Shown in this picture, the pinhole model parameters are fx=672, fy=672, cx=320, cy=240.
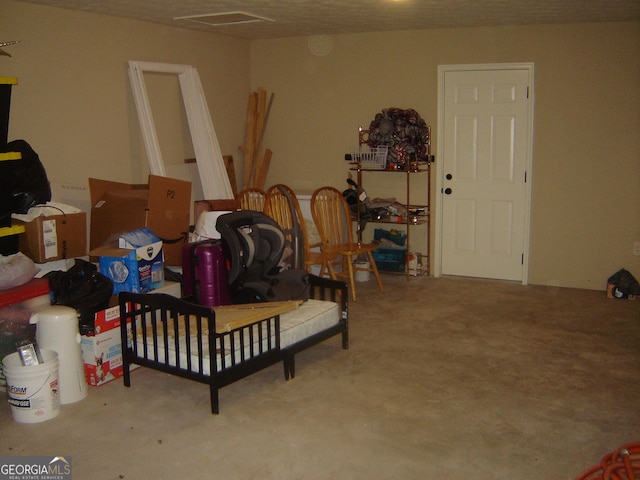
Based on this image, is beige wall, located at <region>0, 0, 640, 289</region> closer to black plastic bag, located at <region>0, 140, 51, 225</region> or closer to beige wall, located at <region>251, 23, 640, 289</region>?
beige wall, located at <region>251, 23, 640, 289</region>

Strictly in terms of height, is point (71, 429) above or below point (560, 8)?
below

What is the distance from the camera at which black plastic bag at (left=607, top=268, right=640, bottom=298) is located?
19.3 ft

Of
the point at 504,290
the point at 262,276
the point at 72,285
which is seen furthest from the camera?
the point at 504,290

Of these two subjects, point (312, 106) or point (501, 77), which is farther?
point (312, 106)

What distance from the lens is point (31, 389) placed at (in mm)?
3512

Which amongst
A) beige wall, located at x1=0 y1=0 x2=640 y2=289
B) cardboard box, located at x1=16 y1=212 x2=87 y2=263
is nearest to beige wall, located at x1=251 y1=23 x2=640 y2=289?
beige wall, located at x1=0 y1=0 x2=640 y2=289

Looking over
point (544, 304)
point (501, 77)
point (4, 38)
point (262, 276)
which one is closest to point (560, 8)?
point (501, 77)

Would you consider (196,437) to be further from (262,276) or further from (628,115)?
(628,115)

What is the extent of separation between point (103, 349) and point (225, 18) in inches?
119

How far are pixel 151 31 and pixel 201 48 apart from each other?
29.0 inches

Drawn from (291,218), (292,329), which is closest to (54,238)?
(292,329)

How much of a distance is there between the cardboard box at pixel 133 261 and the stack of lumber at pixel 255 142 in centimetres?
271

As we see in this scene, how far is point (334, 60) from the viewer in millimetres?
6906

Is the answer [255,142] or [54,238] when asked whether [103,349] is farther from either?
[255,142]
